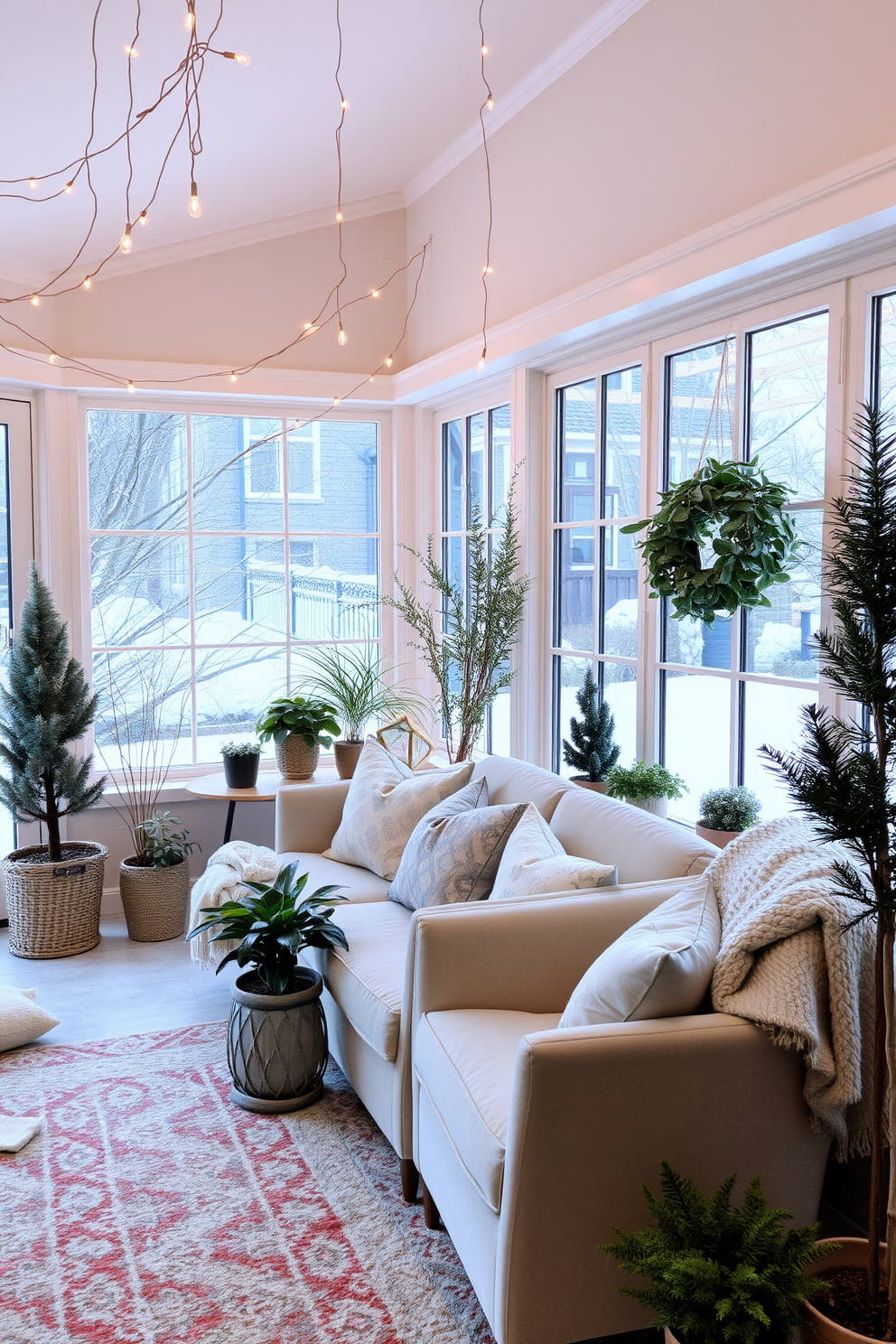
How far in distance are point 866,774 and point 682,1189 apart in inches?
28.9

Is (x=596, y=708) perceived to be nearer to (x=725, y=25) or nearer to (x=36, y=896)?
(x=725, y=25)

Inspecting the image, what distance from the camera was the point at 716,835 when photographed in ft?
8.70

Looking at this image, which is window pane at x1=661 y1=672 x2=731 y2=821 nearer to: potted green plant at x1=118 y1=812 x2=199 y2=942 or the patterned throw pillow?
the patterned throw pillow

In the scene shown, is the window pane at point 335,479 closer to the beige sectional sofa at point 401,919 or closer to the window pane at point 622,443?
the window pane at point 622,443

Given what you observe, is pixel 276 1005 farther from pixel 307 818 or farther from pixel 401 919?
pixel 307 818

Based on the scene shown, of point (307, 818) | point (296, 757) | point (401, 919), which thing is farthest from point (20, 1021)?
point (296, 757)

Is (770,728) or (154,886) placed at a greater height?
(770,728)

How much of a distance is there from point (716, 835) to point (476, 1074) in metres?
0.99

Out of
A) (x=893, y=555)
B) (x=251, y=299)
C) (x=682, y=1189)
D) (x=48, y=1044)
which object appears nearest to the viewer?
(x=893, y=555)

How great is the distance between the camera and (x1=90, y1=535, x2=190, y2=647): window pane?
4660 millimetres

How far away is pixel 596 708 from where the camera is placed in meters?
3.43

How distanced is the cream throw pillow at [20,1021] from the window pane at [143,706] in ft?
5.00

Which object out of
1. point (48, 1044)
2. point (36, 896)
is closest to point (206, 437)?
point (36, 896)

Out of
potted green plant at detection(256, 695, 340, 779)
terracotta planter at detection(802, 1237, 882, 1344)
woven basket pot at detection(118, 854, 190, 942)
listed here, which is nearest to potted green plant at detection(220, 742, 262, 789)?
potted green plant at detection(256, 695, 340, 779)
